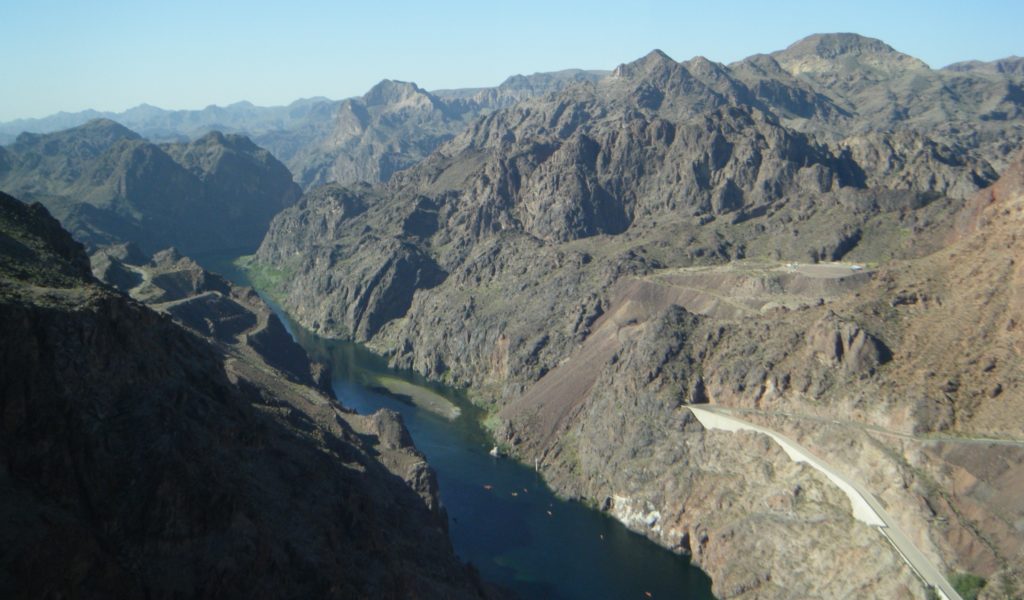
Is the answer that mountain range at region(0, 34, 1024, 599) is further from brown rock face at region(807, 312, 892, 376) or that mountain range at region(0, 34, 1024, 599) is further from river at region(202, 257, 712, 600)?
river at region(202, 257, 712, 600)

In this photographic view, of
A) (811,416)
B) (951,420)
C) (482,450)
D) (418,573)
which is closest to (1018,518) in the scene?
(951,420)

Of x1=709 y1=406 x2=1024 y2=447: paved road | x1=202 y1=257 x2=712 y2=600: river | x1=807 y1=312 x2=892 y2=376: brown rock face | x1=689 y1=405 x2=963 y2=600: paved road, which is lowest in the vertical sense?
x1=202 y1=257 x2=712 y2=600: river

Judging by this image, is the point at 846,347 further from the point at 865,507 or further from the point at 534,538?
the point at 534,538

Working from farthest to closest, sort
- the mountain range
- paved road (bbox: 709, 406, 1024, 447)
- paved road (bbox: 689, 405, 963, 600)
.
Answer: paved road (bbox: 709, 406, 1024, 447) → paved road (bbox: 689, 405, 963, 600) → the mountain range

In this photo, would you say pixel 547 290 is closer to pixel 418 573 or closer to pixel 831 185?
pixel 831 185

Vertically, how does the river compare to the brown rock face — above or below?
below

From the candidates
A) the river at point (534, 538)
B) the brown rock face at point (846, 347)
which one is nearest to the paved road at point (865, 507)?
the brown rock face at point (846, 347)

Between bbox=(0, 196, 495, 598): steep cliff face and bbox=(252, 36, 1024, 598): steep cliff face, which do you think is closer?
bbox=(0, 196, 495, 598): steep cliff face

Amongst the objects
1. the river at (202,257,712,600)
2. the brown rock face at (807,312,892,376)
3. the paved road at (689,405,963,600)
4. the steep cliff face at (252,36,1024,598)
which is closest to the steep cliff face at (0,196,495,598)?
the river at (202,257,712,600)
